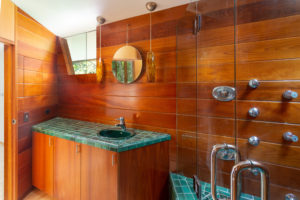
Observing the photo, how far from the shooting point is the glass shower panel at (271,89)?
102 cm

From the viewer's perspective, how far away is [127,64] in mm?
2023

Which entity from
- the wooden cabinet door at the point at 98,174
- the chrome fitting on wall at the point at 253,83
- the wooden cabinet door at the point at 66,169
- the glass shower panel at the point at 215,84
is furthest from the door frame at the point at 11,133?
the chrome fitting on wall at the point at 253,83

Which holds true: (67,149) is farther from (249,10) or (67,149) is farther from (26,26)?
(249,10)

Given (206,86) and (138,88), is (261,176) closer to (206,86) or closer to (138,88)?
(206,86)

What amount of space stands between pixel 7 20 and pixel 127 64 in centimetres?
145

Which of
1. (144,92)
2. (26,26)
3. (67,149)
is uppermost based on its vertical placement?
(26,26)

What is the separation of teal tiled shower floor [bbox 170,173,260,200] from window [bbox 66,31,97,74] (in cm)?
187

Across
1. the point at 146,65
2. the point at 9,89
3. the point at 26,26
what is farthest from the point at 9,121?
the point at 146,65

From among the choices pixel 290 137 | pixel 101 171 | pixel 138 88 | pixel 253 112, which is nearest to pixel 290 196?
pixel 290 137

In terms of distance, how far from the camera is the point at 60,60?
8.72 feet

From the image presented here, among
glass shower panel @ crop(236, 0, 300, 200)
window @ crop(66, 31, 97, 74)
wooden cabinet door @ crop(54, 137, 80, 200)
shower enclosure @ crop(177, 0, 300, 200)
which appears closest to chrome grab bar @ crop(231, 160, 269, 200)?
shower enclosure @ crop(177, 0, 300, 200)

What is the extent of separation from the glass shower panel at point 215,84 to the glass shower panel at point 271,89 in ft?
0.22

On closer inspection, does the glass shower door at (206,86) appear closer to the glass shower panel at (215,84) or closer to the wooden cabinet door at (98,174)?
the glass shower panel at (215,84)

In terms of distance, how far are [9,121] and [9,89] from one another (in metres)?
0.41
